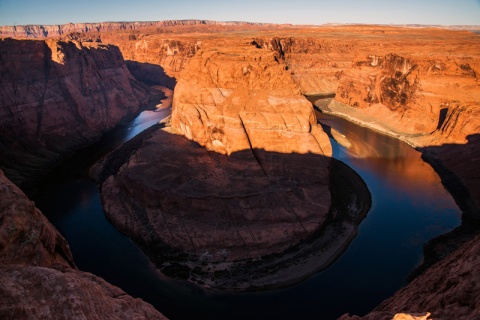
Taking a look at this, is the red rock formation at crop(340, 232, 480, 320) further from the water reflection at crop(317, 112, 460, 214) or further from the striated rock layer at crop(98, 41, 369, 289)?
the water reflection at crop(317, 112, 460, 214)

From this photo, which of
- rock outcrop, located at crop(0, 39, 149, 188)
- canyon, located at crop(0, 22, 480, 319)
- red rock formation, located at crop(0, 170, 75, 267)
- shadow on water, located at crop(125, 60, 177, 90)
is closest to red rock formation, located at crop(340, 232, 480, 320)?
canyon, located at crop(0, 22, 480, 319)

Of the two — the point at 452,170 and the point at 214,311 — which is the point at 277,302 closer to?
the point at 214,311

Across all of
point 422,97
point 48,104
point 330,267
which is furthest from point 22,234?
point 422,97

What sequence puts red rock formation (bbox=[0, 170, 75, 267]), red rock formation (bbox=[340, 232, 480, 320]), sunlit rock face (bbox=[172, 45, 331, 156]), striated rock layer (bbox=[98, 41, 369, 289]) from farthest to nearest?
Answer: 1. sunlit rock face (bbox=[172, 45, 331, 156])
2. striated rock layer (bbox=[98, 41, 369, 289])
3. red rock formation (bbox=[0, 170, 75, 267])
4. red rock formation (bbox=[340, 232, 480, 320])

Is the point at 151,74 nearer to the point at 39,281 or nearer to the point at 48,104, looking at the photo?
the point at 48,104

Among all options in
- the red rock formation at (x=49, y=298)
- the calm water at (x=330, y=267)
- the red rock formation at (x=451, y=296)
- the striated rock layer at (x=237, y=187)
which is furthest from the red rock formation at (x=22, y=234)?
the red rock formation at (x=451, y=296)

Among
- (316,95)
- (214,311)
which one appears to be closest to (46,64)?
(214,311)

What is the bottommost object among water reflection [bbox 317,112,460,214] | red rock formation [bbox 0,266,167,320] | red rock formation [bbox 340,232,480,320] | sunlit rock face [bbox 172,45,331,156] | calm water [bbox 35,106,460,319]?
calm water [bbox 35,106,460,319]
